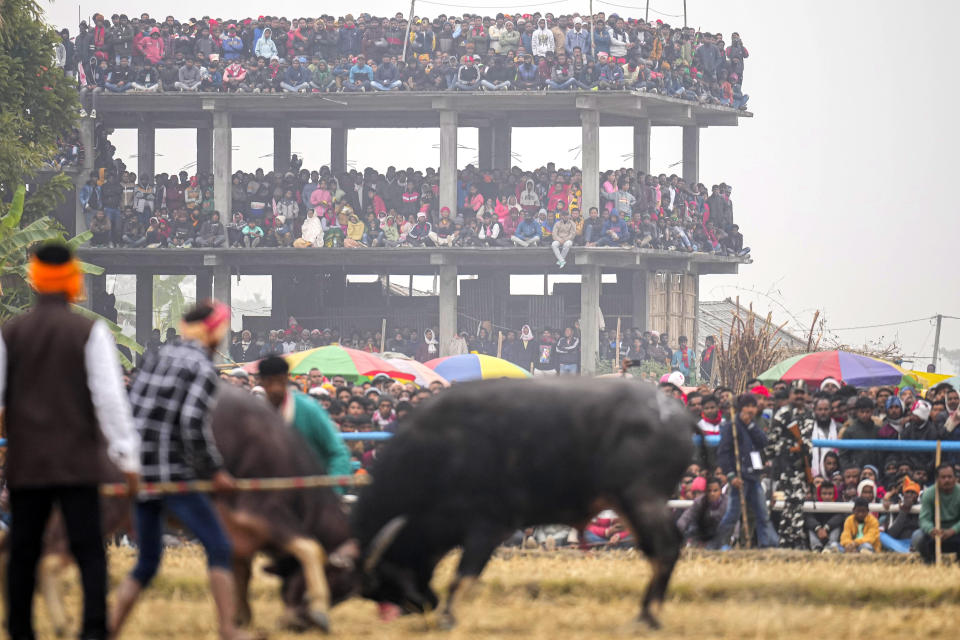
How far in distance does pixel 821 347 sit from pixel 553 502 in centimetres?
2922

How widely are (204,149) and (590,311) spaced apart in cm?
1226

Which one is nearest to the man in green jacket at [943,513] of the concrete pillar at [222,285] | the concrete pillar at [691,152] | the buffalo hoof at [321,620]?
the buffalo hoof at [321,620]

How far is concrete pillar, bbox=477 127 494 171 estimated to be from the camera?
41844 mm

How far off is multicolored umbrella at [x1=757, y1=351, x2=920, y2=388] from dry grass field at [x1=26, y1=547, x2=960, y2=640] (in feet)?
36.9

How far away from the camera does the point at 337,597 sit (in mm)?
8125

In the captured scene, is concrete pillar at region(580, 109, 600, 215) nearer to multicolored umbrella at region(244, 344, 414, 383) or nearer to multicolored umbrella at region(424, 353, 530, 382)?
multicolored umbrella at region(424, 353, 530, 382)

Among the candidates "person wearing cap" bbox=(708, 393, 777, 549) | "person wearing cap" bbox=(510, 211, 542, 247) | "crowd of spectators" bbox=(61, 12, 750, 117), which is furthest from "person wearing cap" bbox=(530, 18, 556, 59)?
"person wearing cap" bbox=(708, 393, 777, 549)

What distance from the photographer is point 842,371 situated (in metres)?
23.0

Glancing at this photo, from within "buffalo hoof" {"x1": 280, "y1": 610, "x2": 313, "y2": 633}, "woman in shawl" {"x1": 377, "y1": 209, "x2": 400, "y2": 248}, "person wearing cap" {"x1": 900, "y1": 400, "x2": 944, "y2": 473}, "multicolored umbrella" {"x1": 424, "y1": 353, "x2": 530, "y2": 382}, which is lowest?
"buffalo hoof" {"x1": 280, "y1": 610, "x2": 313, "y2": 633}

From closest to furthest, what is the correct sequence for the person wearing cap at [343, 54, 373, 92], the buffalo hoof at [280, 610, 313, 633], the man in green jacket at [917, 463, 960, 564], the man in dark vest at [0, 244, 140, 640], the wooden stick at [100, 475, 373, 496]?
the man in dark vest at [0, 244, 140, 640]
the wooden stick at [100, 475, 373, 496]
the buffalo hoof at [280, 610, 313, 633]
the man in green jacket at [917, 463, 960, 564]
the person wearing cap at [343, 54, 373, 92]

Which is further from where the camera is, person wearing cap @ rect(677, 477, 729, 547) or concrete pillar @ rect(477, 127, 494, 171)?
concrete pillar @ rect(477, 127, 494, 171)

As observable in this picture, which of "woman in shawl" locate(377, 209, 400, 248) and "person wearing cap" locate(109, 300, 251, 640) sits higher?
"woman in shawl" locate(377, 209, 400, 248)

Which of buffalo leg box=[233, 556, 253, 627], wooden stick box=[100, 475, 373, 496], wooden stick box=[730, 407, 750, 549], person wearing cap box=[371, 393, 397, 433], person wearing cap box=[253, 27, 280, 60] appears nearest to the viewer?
wooden stick box=[100, 475, 373, 496]

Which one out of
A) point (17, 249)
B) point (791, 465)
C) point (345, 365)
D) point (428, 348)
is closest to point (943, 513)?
point (791, 465)
